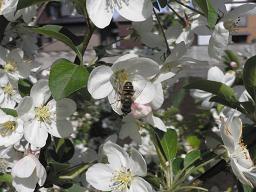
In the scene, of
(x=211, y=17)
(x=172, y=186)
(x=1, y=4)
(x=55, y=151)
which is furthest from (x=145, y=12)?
(x=55, y=151)

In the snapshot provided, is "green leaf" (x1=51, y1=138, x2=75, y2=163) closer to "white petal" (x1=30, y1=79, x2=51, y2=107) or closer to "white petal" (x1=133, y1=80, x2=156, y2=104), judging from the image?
"white petal" (x1=30, y1=79, x2=51, y2=107)

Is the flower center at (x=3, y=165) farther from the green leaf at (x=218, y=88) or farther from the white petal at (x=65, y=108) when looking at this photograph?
the green leaf at (x=218, y=88)

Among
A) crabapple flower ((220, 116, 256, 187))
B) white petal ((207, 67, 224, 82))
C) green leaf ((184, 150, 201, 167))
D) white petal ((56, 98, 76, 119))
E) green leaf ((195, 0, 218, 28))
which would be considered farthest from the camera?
white petal ((207, 67, 224, 82))

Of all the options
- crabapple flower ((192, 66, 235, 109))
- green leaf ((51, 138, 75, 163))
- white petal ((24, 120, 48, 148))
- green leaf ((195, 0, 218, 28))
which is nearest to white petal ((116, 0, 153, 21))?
green leaf ((195, 0, 218, 28))

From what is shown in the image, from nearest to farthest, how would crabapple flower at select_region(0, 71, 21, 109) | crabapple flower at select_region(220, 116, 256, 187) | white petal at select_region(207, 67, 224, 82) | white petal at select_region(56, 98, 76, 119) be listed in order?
crabapple flower at select_region(220, 116, 256, 187) → white petal at select_region(56, 98, 76, 119) → crabapple flower at select_region(0, 71, 21, 109) → white petal at select_region(207, 67, 224, 82)

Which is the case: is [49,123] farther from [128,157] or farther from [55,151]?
[55,151]

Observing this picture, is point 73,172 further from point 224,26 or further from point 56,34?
point 224,26

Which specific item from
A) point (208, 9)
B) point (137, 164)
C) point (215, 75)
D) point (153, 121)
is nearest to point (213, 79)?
point (215, 75)
